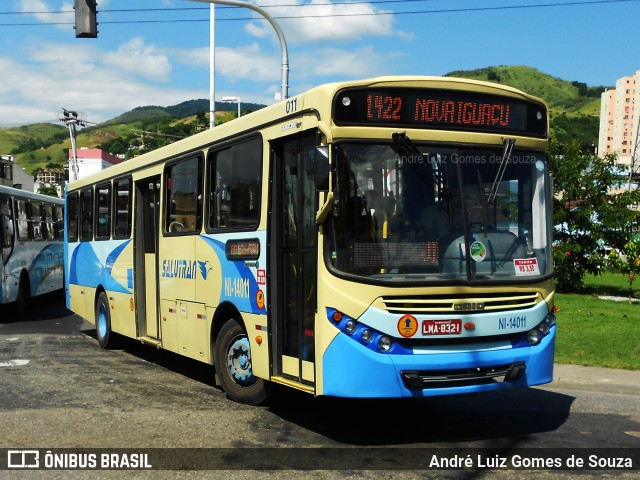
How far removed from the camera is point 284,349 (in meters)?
7.98

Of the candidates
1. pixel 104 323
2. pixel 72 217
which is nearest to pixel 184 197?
pixel 104 323

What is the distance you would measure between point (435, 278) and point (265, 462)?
7.00ft

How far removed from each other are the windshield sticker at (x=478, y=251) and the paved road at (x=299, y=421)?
1693mm

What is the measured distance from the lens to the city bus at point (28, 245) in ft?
63.6

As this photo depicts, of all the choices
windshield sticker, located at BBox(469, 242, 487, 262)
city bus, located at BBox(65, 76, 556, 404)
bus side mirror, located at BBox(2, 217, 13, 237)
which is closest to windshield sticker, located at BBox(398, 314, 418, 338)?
city bus, located at BBox(65, 76, 556, 404)

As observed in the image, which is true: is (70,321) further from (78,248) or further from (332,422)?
(332,422)

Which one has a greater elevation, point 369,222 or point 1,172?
point 1,172

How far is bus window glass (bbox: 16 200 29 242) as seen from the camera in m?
20.4

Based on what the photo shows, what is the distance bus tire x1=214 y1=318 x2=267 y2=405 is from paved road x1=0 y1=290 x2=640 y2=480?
16cm

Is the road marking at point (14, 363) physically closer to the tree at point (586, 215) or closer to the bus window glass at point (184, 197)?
the bus window glass at point (184, 197)

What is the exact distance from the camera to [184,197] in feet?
34.8

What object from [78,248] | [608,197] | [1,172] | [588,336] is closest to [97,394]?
[78,248]

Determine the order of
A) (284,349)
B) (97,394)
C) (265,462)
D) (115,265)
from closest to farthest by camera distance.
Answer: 1. (265,462)
2. (284,349)
3. (97,394)
4. (115,265)

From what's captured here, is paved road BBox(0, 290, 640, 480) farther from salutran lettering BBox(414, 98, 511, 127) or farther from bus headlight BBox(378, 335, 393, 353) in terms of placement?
salutran lettering BBox(414, 98, 511, 127)
